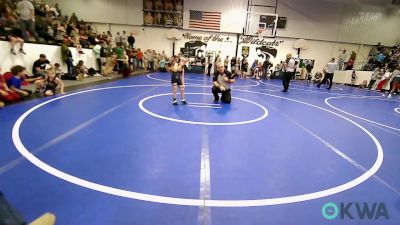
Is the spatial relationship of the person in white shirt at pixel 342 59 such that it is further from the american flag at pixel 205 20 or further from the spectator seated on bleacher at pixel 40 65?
the spectator seated on bleacher at pixel 40 65

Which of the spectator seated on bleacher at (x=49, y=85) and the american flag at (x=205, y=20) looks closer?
the spectator seated on bleacher at (x=49, y=85)

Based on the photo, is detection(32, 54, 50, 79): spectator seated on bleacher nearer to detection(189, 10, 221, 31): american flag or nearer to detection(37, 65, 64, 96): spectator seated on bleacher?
detection(37, 65, 64, 96): spectator seated on bleacher

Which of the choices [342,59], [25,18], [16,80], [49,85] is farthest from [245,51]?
[16,80]

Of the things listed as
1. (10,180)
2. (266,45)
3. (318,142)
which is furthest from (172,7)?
(10,180)

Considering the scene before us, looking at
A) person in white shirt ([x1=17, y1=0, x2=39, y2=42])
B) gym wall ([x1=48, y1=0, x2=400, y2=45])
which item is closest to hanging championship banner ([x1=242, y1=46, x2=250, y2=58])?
gym wall ([x1=48, y1=0, x2=400, y2=45])

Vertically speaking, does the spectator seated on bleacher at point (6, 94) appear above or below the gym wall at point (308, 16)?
below

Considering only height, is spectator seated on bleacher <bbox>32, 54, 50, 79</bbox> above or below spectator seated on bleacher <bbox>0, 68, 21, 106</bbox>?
above

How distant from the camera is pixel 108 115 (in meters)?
6.14

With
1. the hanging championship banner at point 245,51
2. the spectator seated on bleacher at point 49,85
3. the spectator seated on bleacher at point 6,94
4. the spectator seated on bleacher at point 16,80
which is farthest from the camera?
the hanging championship banner at point 245,51

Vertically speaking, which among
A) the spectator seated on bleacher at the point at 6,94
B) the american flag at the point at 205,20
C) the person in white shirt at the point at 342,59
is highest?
the american flag at the point at 205,20

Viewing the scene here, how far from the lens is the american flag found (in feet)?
74.0

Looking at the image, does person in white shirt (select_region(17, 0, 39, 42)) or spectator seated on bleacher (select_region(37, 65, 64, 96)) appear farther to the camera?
person in white shirt (select_region(17, 0, 39, 42))

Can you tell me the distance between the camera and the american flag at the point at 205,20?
888 inches

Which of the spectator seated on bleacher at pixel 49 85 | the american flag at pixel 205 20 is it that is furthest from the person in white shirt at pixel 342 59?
the spectator seated on bleacher at pixel 49 85
